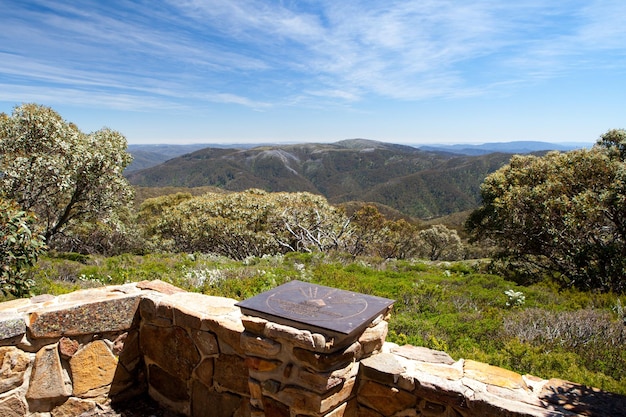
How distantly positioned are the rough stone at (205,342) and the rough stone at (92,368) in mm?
963

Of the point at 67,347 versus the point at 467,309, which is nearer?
the point at 67,347

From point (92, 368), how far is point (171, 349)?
0.73 m

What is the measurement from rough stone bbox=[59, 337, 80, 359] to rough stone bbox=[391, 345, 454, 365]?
2808mm

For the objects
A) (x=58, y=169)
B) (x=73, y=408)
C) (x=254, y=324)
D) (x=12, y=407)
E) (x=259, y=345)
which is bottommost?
(x=73, y=408)

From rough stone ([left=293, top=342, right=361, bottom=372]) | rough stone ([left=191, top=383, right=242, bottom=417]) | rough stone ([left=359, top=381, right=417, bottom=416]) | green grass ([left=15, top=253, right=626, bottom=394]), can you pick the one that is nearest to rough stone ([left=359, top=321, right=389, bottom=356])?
rough stone ([left=293, top=342, right=361, bottom=372])

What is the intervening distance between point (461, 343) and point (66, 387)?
4077 millimetres

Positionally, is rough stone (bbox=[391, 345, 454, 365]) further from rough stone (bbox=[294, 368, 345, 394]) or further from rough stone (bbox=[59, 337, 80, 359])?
rough stone (bbox=[59, 337, 80, 359])

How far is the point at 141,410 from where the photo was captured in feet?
11.7

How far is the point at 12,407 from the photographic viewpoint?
10.0 feet

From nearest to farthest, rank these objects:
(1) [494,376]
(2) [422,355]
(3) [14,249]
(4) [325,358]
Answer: (4) [325,358] < (1) [494,376] < (2) [422,355] < (3) [14,249]

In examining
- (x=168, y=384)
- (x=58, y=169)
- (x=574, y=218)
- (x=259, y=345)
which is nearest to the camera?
(x=259, y=345)

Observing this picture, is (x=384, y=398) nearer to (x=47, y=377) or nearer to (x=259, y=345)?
(x=259, y=345)

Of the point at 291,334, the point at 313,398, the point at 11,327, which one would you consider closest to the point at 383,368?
the point at 313,398

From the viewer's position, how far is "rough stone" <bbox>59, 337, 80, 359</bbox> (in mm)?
3216
